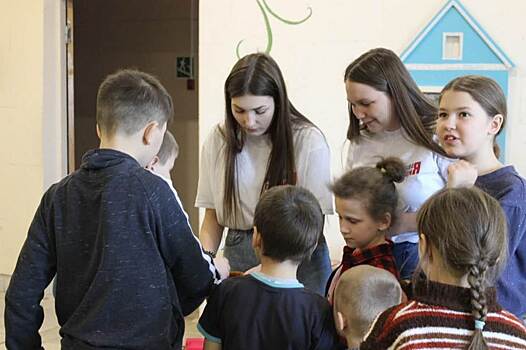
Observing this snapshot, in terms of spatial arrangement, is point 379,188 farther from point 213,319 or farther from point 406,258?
point 213,319

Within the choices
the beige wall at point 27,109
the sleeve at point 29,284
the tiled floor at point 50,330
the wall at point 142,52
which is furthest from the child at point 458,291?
the wall at point 142,52

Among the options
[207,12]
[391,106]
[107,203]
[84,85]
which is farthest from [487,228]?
[84,85]

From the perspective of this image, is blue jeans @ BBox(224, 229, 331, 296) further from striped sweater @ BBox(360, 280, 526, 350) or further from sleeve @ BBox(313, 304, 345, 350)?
striped sweater @ BBox(360, 280, 526, 350)

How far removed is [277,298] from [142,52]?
388cm

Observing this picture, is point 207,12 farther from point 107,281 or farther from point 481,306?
point 481,306

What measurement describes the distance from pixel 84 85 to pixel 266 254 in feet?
13.4

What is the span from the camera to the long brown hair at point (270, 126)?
5.81ft

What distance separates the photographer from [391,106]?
1.66 m

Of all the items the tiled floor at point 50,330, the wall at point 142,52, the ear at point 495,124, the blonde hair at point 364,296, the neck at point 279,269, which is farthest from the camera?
the wall at point 142,52

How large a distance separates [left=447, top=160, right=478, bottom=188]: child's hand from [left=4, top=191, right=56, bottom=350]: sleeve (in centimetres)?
95

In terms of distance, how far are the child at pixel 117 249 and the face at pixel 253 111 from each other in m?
0.30

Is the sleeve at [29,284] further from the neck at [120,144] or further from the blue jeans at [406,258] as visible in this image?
the blue jeans at [406,258]

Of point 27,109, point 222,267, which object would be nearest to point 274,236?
point 222,267

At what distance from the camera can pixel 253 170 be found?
1889mm
